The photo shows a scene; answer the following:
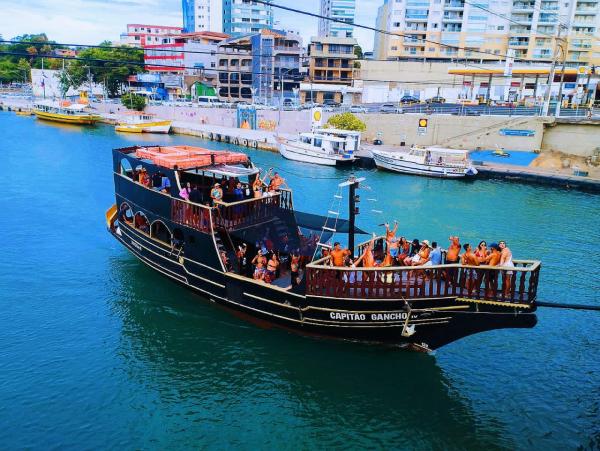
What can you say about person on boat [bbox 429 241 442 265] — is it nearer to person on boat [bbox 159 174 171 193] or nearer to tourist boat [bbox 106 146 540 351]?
tourist boat [bbox 106 146 540 351]

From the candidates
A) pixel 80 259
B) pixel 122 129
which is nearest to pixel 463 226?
pixel 80 259

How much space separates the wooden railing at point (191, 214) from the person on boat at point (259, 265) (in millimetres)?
1500

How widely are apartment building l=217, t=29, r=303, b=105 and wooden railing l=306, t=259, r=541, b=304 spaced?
6565 centimetres

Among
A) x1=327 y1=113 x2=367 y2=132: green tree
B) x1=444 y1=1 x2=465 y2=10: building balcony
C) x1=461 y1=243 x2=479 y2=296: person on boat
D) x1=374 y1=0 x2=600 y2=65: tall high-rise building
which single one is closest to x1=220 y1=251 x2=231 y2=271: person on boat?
x1=461 y1=243 x2=479 y2=296: person on boat

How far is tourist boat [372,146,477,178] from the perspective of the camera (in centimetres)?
3712

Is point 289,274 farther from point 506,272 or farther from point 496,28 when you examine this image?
point 496,28

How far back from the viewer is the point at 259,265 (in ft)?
43.4

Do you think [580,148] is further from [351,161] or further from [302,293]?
[302,293]

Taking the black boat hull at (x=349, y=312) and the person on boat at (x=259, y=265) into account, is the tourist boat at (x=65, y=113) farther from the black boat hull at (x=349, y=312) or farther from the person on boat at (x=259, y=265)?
the person on boat at (x=259, y=265)

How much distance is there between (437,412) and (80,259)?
48.2ft

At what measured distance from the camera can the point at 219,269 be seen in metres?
13.6

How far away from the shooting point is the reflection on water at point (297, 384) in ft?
33.8

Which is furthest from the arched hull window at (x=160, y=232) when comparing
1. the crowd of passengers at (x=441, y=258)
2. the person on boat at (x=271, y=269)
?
the crowd of passengers at (x=441, y=258)

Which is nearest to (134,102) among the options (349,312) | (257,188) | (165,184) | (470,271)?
(165,184)
